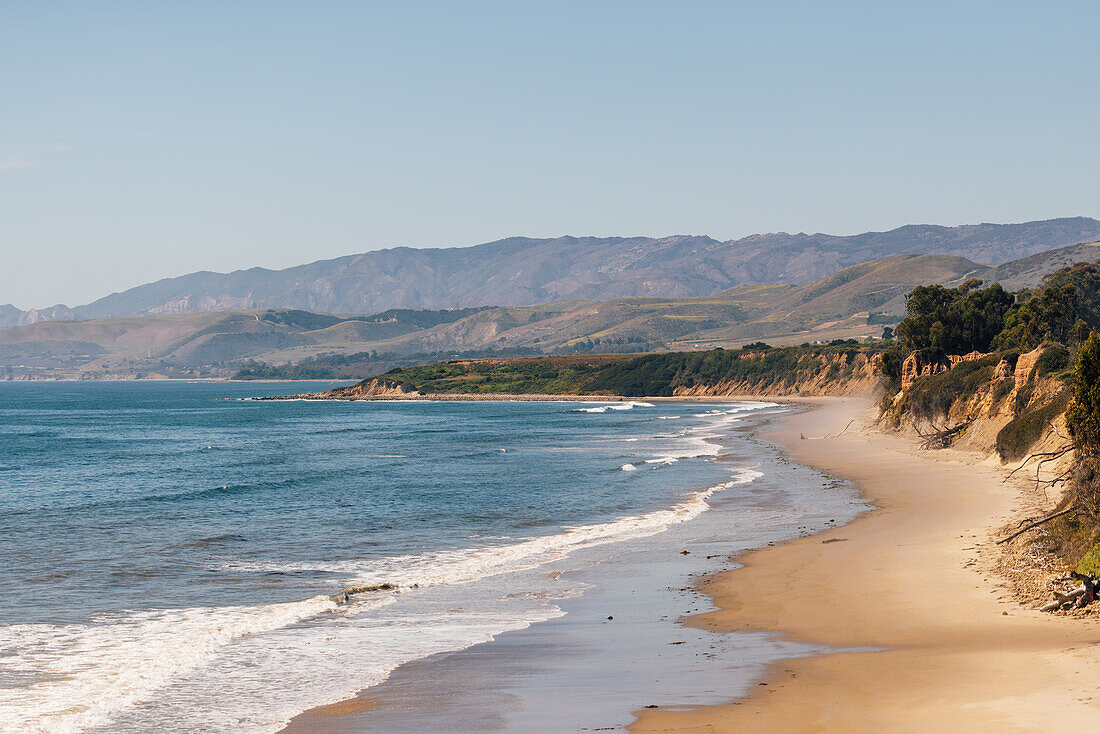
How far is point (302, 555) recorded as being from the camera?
29.6 meters

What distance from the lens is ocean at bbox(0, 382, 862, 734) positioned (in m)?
16.8

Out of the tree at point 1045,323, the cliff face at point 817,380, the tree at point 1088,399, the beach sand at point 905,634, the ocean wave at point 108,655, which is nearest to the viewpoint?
the beach sand at point 905,634

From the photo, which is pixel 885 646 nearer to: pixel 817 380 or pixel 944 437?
pixel 944 437

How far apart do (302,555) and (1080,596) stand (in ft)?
69.5

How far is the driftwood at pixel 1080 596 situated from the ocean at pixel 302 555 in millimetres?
5271

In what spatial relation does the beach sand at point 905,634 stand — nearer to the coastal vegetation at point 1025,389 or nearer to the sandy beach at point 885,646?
the sandy beach at point 885,646

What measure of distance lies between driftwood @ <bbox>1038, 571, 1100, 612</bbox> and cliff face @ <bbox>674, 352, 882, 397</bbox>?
142975 mm

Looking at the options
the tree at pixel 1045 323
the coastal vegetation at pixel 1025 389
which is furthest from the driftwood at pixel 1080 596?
the tree at pixel 1045 323

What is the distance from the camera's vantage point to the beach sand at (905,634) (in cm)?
1296

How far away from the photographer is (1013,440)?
42312 mm

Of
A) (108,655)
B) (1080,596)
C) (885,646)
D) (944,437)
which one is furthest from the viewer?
(944,437)

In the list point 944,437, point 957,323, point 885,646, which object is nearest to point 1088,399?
point 885,646

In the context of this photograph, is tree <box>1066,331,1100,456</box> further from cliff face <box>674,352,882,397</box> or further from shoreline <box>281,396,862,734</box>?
cliff face <box>674,352,882,397</box>

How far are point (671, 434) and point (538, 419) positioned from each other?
3938 cm
